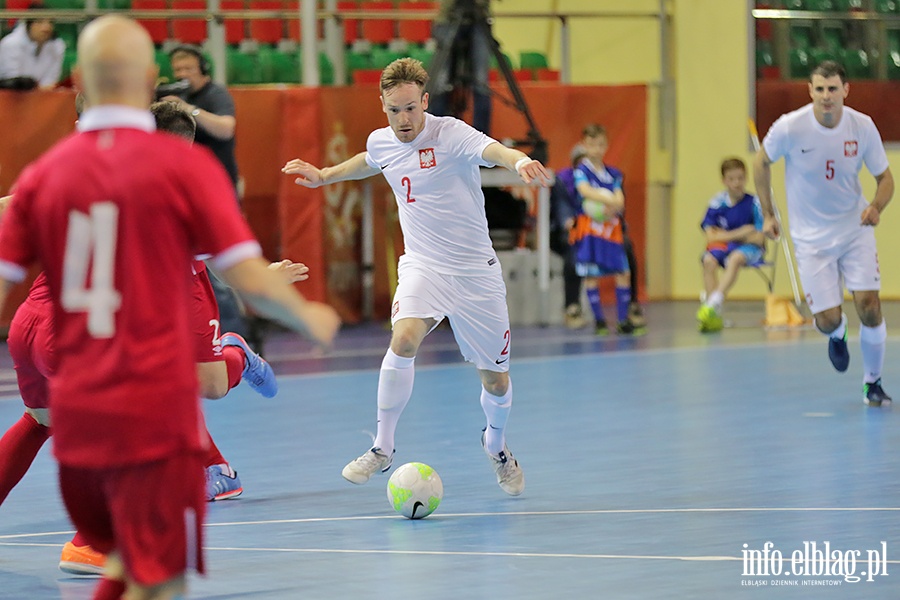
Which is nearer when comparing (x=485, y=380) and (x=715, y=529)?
(x=715, y=529)

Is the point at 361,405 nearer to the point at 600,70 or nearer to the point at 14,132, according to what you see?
the point at 14,132

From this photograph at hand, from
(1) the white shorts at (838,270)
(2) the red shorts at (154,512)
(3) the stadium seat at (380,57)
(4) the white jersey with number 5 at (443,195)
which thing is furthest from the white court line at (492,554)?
(3) the stadium seat at (380,57)

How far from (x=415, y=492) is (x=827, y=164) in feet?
14.5

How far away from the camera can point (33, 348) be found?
5297 millimetres

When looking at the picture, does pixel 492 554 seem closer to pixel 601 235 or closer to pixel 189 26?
pixel 601 235

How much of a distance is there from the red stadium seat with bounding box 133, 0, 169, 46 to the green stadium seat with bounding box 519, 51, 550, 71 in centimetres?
444

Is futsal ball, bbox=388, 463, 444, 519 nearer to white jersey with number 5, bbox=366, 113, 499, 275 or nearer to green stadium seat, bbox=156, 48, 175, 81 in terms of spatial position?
white jersey with number 5, bbox=366, 113, 499, 275

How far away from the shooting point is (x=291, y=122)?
14.5 metres

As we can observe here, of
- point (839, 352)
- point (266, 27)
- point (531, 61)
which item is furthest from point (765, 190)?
point (266, 27)

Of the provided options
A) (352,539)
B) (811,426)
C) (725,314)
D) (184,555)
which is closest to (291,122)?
(725,314)

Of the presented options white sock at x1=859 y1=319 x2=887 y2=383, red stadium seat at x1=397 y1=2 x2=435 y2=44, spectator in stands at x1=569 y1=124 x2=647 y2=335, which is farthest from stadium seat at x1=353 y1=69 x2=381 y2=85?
white sock at x1=859 y1=319 x2=887 y2=383

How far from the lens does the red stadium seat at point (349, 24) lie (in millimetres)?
18105

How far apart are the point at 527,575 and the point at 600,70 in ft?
47.7

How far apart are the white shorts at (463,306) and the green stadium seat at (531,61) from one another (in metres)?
12.1
